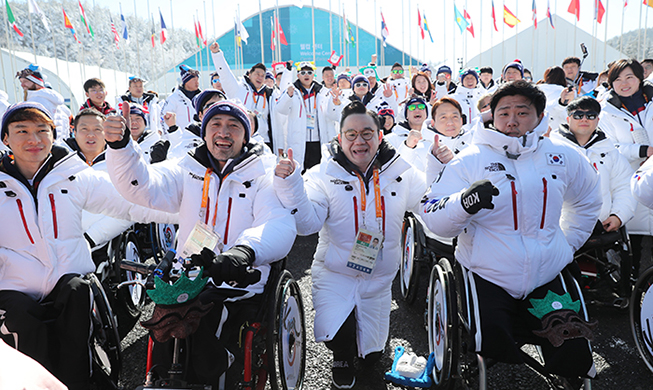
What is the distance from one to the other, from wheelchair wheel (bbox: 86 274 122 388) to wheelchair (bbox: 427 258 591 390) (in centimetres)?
176

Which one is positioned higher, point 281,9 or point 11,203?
point 281,9

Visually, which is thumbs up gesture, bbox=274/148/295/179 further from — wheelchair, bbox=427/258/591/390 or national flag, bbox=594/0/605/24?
national flag, bbox=594/0/605/24

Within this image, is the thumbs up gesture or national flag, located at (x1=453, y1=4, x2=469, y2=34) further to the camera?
national flag, located at (x1=453, y1=4, x2=469, y2=34)

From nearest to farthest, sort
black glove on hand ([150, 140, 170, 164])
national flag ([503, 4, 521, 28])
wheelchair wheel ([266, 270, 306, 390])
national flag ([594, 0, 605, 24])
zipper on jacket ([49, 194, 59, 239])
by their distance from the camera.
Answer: wheelchair wheel ([266, 270, 306, 390])
zipper on jacket ([49, 194, 59, 239])
black glove on hand ([150, 140, 170, 164])
national flag ([503, 4, 521, 28])
national flag ([594, 0, 605, 24])

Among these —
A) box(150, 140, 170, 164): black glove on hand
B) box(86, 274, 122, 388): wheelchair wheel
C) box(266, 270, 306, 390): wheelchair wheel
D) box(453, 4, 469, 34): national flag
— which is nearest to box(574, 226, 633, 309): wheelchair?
box(266, 270, 306, 390): wheelchair wheel

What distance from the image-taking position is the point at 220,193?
2.45 meters

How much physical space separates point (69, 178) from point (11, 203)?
12.5 inches

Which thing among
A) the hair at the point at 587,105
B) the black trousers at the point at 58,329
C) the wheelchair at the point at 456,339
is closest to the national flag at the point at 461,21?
the hair at the point at 587,105

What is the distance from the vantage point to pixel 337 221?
287cm

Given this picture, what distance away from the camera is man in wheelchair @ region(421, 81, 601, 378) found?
2104mm

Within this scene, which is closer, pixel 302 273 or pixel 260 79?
pixel 302 273

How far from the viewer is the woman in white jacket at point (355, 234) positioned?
2.76 m

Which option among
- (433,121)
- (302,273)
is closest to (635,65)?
(433,121)

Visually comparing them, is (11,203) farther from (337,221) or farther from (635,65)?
(635,65)
